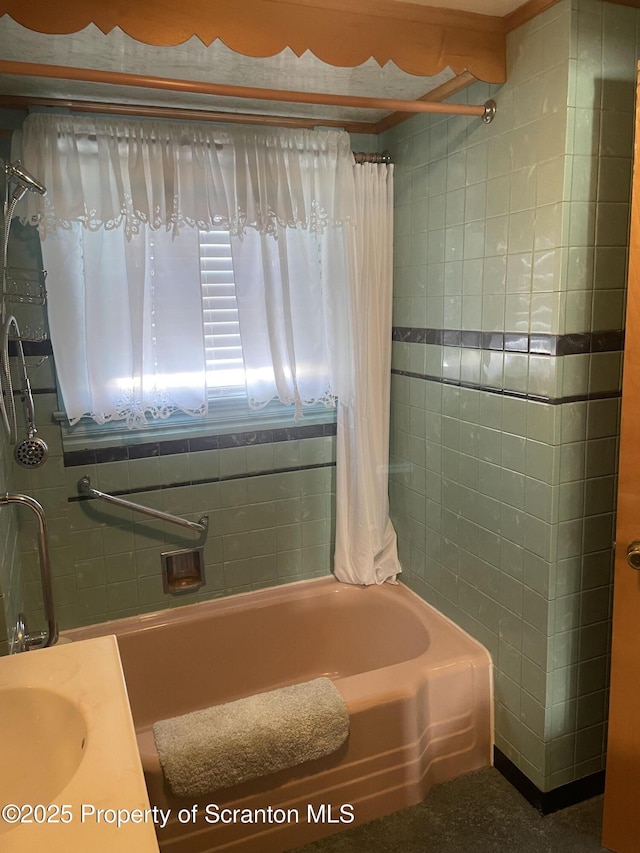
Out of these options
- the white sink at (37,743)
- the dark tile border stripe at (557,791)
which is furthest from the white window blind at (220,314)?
the dark tile border stripe at (557,791)

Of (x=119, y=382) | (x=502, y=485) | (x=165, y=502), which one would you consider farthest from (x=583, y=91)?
(x=165, y=502)

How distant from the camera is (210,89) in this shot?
5.47ft

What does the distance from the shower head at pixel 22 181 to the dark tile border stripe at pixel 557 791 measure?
230 centimetres

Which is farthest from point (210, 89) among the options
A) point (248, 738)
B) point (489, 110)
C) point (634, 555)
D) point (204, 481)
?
point (248, 738)

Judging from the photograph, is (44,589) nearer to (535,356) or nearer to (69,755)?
(69,755)

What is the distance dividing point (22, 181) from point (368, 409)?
1382 mm

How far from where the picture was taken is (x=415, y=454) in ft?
8.09

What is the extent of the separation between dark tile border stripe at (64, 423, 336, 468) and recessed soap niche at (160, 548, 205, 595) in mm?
402

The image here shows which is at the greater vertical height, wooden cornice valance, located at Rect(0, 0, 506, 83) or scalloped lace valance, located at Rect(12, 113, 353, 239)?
wooden cornice valance, located at Rect(0, 0, 506, 83)

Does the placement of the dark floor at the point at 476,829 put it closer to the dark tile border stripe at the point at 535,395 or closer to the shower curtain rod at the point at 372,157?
the dark tile border stripe at the point at 535,395

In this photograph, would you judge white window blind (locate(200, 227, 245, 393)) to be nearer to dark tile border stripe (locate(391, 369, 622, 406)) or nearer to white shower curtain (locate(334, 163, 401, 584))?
white shower curtain (locate(334, 163, 401, 584))

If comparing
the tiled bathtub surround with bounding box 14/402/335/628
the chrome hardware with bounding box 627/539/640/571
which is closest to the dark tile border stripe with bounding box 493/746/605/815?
the chrome hardware with bounding box 627/539/640/571

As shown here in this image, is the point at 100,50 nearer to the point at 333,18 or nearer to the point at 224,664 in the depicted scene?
the point at 333,18

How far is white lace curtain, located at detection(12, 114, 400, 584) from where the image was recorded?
2.06 m
